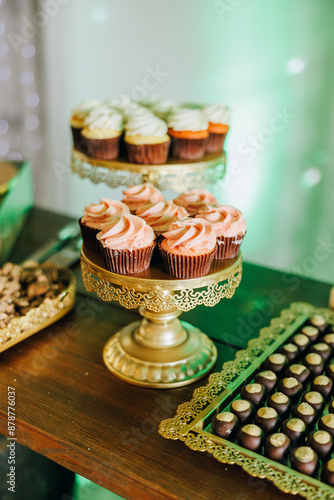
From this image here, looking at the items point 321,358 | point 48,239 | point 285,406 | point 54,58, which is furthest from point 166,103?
point 54,58

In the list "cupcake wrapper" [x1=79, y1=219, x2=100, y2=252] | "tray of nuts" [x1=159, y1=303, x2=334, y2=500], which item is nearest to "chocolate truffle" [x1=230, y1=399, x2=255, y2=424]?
"tray of nuts" [x1=159, y1=303, x2=334, y2=500]

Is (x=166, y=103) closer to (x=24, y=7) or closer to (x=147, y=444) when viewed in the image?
(x=147, y=444)

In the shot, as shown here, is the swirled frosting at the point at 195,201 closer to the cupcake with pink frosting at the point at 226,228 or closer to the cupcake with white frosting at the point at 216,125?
the cupcake with pink frosting at the point at 226,228

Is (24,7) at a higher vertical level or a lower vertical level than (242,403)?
higher

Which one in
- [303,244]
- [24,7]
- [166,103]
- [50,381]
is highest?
[24,7]

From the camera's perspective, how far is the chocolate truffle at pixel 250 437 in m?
0.87

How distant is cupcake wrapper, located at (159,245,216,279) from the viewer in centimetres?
97

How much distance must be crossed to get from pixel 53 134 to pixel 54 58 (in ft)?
1.43

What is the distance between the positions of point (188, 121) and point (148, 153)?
0.52 feet

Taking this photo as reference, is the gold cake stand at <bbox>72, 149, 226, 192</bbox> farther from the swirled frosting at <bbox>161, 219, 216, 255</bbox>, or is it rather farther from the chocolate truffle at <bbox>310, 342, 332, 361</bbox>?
the chocolate truffle at <bbox>310, 342, 332, 361</bbox>

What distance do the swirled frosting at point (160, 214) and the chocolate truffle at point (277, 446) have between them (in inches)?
18.7

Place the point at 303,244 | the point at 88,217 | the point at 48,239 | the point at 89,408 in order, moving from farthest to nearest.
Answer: the point at 303,244 → the point at 48,239 → the point at 88,217 → the point at 89,408

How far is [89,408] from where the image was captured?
104 centimetres

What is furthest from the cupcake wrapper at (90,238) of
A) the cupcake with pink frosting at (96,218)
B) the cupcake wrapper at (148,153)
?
the cupcake wrapper at (148,153)
